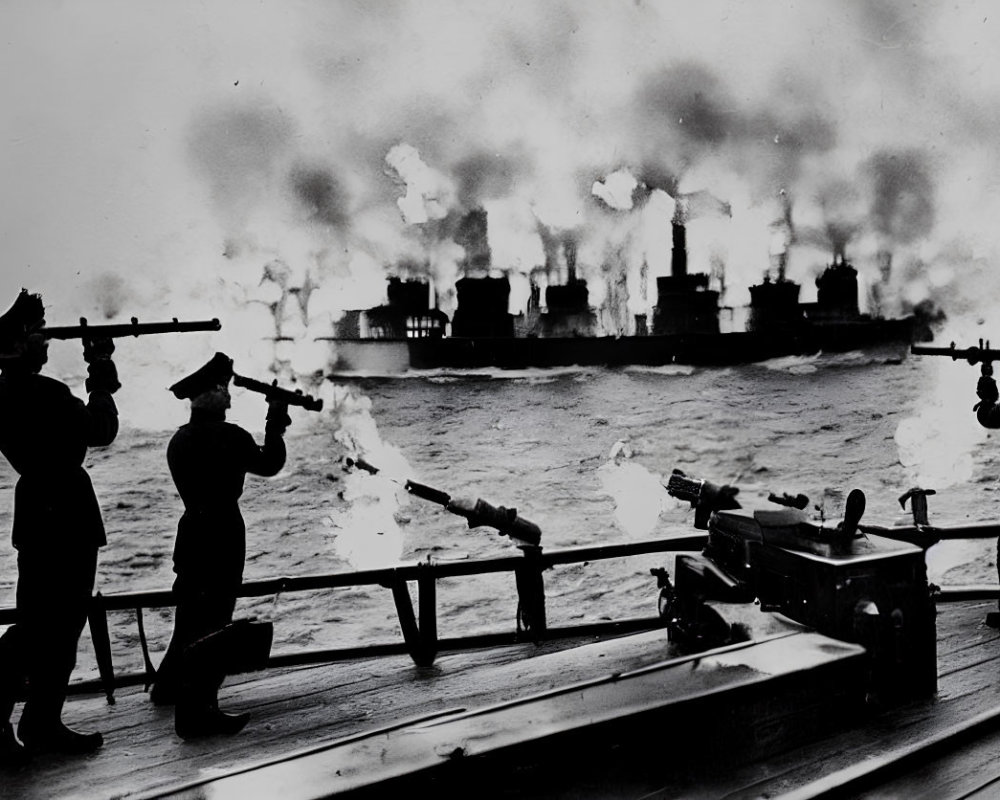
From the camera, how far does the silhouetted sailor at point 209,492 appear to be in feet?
10.9

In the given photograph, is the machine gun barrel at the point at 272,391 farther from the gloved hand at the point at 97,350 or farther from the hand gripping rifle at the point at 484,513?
the hand gripping rifle at the point at 484,513

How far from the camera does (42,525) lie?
2.95 meters

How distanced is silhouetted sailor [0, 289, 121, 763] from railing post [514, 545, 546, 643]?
1915mm

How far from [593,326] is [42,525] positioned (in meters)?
6.25

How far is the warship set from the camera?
305 inches

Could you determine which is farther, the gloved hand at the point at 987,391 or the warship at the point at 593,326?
the warship at the point at 593,326

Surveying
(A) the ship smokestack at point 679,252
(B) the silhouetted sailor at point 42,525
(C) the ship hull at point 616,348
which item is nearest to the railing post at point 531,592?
(B) the silhouetted sailor at point 42,525

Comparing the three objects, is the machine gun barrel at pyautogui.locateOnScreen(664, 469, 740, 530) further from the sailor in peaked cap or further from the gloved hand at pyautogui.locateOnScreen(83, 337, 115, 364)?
the gloved hand at pyautogui.locateOnScreen(83, 337, 115, 364)

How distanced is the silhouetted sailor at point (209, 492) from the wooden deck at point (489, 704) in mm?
388

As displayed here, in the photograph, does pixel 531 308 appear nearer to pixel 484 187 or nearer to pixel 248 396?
pixel 484 187

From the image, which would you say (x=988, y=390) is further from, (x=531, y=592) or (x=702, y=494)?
(x=531, y=592)

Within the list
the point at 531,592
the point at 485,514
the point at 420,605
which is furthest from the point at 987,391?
the point at 420,605

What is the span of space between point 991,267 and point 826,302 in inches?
53.6

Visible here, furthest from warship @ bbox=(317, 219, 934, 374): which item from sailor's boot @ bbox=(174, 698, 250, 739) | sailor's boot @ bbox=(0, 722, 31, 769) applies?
sailor's boot @ bbox=(0, 722, 31, 769)
